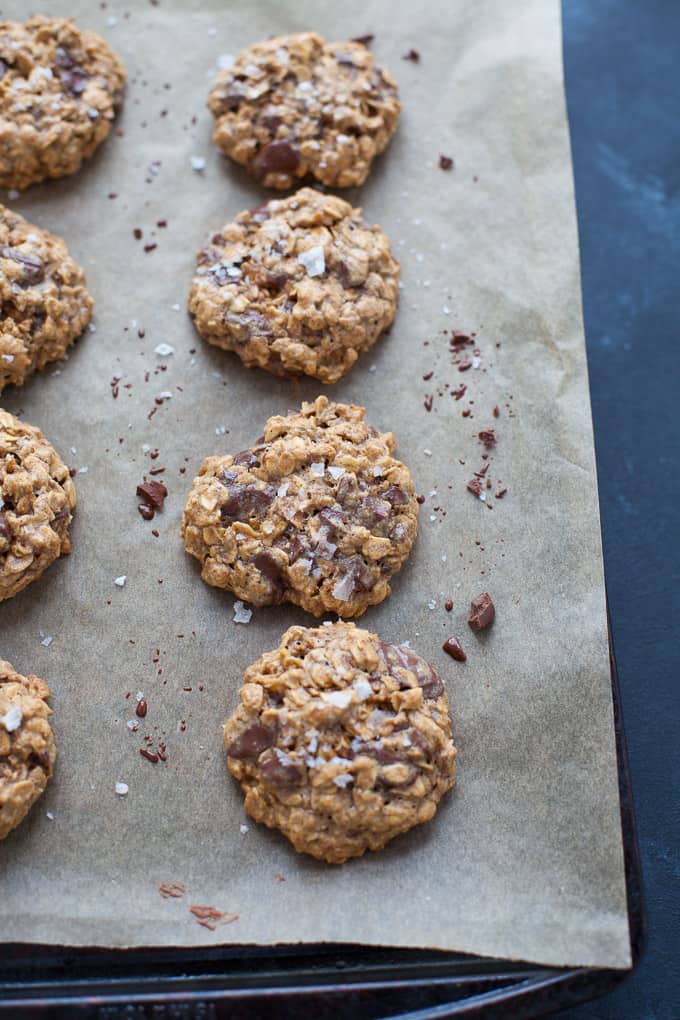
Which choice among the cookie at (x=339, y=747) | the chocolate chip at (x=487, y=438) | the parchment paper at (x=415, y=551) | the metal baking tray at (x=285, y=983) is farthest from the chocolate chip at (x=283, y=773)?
the chocolate chip at (x=487, y=438)

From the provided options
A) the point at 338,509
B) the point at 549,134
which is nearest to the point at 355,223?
the point at 549,134

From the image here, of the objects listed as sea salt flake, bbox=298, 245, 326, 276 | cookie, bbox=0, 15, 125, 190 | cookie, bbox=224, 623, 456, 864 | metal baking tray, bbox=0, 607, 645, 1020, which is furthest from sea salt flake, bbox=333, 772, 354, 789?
cookie, bbox=0, 15, 125, 190

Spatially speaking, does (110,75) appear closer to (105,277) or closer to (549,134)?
(105,277)

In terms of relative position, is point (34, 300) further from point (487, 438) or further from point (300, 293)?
point (487, 438)

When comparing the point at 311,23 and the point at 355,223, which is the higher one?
the point at 311,23

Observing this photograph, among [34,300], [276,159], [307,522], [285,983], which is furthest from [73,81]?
[285,983]

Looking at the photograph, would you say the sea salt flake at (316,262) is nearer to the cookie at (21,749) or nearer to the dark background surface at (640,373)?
the dark background surface at (640,373)

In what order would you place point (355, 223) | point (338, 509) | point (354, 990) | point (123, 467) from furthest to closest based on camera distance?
1. point (355, 223)
2. point (123, 467)
3. point (338, 509)
4. point (354, 990)
